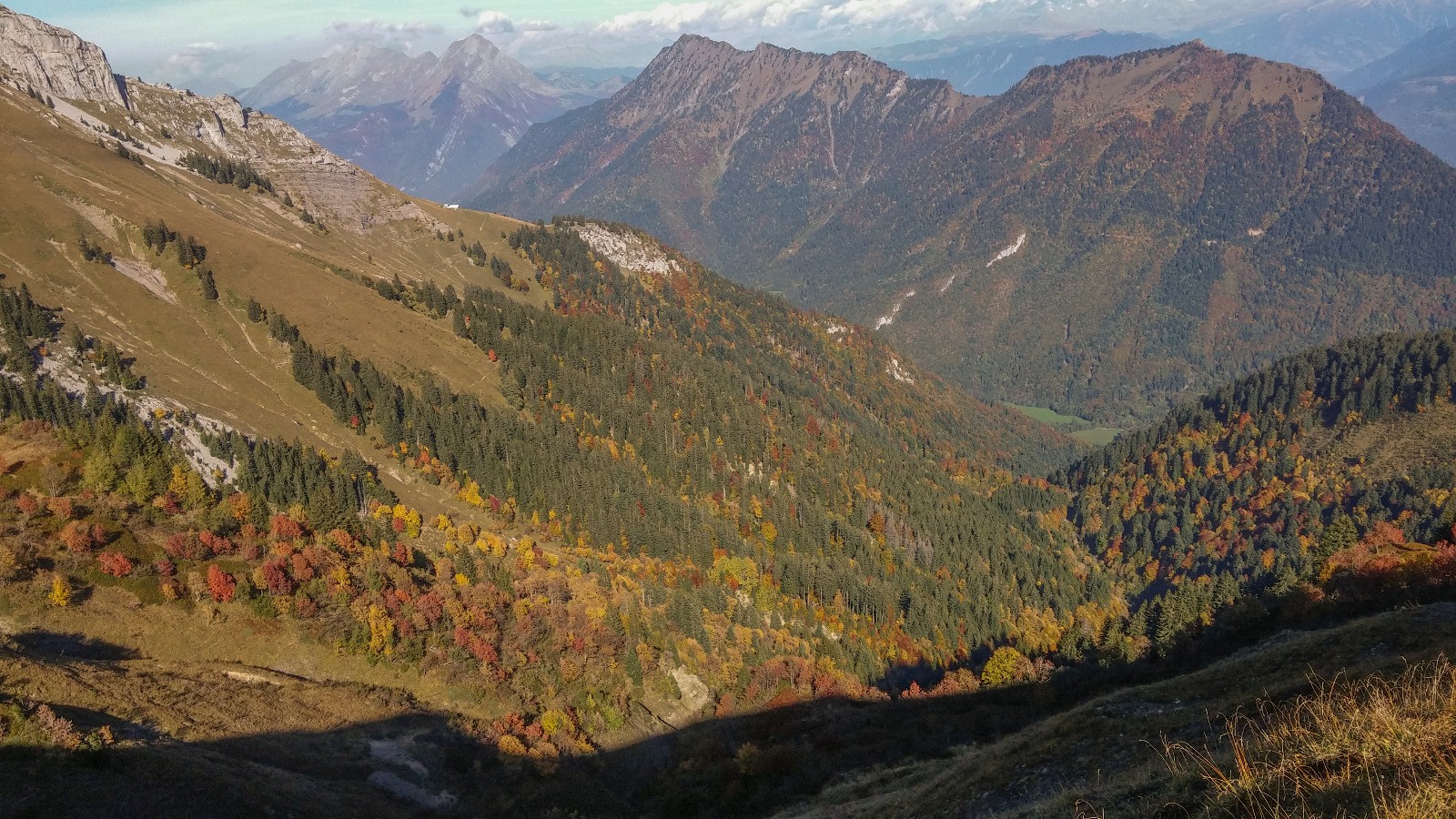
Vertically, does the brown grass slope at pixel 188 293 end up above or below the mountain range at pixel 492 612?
above

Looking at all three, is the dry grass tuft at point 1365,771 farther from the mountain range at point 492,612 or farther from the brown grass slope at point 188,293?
the brown grass slope at point 188,293

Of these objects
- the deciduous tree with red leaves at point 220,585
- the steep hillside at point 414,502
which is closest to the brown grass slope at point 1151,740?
the steep hillside at point 414,502

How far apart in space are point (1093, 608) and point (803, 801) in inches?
6214

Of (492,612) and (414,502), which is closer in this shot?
(492,612)

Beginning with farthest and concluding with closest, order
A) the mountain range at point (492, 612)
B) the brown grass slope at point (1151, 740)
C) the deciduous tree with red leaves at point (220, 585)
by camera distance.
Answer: the deciduous tree with red leaves at point (220, 585), the mountain range at point (492, 612), the brown grass slope at point (1151, 740)

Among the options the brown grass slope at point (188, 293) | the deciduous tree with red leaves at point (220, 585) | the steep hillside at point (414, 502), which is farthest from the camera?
the brown grass slope at point (188, 293)

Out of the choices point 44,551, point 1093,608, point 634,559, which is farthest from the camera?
point 1093,608

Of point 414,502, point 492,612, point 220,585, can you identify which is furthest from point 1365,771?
point 414,502

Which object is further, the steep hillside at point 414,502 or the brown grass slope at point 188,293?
the brown grass slope at point 188,293

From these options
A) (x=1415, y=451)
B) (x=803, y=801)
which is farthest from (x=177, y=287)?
(x=1415, y=451)

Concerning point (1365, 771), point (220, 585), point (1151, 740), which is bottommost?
point (220, 585)

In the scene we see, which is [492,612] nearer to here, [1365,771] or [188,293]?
[1365,771]

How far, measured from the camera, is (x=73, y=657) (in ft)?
200

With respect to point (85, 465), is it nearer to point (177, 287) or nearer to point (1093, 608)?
point (177, 287)
